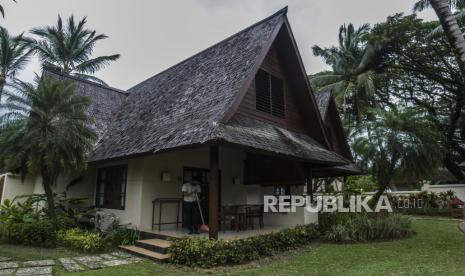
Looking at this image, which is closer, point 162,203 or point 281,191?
point 162,203

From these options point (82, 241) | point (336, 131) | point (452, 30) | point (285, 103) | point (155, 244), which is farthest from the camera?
point (336, 131)

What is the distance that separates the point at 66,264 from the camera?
6832mm

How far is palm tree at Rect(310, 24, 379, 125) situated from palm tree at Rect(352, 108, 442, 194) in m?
10.3

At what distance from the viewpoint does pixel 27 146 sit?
890 centimetres

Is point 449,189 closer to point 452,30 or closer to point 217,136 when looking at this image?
point 452,30

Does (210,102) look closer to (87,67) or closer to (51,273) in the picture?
(51,273)

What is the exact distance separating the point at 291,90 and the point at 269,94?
152 centimetres

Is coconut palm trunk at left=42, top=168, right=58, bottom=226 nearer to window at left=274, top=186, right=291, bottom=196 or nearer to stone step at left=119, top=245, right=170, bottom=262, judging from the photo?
stone step at left=119, top=245, right=170, bottom=262

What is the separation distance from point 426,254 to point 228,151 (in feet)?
22.4

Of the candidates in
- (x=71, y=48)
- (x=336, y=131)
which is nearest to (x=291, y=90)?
(x=336, y=131)

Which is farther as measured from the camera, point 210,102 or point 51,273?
point 210,102

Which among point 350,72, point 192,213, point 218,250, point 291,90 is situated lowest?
point 218,250

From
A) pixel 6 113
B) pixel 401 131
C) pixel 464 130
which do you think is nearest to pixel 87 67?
pixel 6 113

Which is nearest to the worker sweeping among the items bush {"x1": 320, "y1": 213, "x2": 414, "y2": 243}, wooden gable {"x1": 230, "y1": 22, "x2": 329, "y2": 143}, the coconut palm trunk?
wooden gable {"x1": 230, "y1": 22, "x2": 329, "y2": 143}
